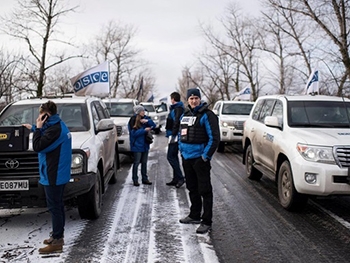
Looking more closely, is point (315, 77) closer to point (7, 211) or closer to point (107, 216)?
point (107, 216)

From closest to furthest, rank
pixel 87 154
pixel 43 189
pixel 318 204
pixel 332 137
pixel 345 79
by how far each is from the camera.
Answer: pixel 43 189, pixel 87 154, pixel 332 137, pixel 318 204, pixel 345 79

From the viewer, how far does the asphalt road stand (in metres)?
4.23

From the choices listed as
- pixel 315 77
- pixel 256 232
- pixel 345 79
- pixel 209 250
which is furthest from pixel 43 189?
pixel 345 79

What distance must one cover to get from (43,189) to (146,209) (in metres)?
1.84

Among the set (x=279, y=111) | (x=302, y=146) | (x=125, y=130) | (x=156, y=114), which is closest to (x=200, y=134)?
(x=302, y=146)

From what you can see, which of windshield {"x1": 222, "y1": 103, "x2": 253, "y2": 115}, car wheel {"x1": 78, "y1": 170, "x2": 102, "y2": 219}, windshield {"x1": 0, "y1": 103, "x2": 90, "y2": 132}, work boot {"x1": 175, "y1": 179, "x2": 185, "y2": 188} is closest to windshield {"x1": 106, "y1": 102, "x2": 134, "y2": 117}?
windshield {"x1": 222, "y1": 103, "x2": 253, "y2": 115}

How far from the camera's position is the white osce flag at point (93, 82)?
10.9 metres

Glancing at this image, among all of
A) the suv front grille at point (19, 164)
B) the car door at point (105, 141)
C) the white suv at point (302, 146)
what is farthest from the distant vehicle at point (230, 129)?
the suv front grille at point (19, 164)

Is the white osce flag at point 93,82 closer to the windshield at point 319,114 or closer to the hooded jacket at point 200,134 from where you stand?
the windshield at point 319,114

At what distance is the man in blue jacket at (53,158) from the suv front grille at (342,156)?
11.6 ft

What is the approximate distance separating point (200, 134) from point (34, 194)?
7.20 feet

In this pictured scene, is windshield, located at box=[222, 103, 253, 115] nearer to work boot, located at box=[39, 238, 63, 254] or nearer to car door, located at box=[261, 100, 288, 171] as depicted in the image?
car door, located at box=[261, 100, 288, 171]

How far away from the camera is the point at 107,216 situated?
5680mm

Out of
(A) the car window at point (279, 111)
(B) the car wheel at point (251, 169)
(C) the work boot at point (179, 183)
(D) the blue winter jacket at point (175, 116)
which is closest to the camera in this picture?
(A) the car window at point (279, 111)
